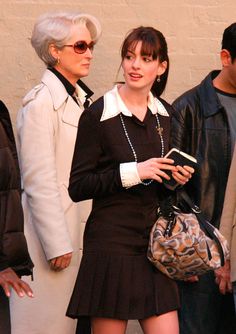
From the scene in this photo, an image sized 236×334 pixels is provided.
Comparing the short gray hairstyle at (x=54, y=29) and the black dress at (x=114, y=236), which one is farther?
the short gray hairstyle at (x=54, y=29)

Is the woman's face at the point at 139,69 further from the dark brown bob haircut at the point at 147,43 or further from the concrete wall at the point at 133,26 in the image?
the concrete wall at the point at 133,26

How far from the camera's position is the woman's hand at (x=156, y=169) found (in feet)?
16.7

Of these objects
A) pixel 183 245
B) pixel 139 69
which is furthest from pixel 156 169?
pixel 139 69

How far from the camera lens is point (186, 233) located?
16.9 ft

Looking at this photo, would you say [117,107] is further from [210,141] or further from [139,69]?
[210,141]

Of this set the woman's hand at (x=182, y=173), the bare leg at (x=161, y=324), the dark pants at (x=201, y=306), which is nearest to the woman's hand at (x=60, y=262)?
the dark pants at (x=201, y=306)

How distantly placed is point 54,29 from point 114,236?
1626 millimetres

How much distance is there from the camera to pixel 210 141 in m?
6.24

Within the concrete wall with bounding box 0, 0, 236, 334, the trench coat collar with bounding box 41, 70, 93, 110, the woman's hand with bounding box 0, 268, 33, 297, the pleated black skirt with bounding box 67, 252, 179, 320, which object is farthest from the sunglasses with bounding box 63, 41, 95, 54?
the woman's hand with bounding box 0, 268, 33, 297

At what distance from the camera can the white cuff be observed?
512cm

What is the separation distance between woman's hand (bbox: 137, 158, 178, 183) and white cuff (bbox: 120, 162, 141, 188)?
2 centimetres

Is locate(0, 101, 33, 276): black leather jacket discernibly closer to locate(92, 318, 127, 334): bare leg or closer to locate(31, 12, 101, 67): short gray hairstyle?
locate(92, 318, 127, 334): bare leg

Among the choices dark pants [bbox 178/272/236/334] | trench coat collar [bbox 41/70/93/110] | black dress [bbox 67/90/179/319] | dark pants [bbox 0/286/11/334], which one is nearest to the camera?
black dress [bbox 67/90/179/319]

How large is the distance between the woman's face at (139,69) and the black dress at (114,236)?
21 cm
